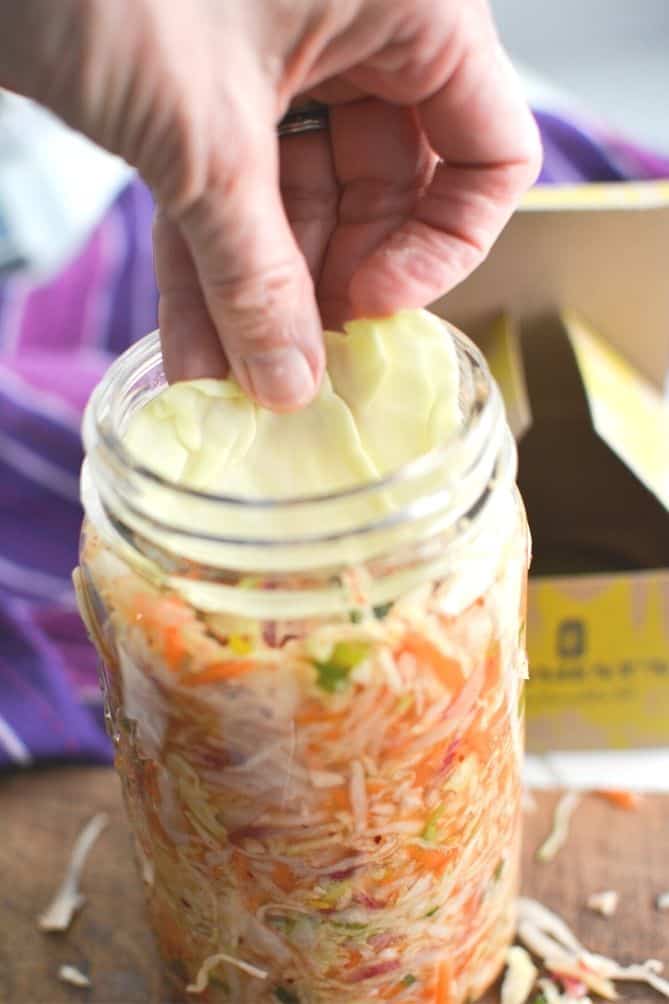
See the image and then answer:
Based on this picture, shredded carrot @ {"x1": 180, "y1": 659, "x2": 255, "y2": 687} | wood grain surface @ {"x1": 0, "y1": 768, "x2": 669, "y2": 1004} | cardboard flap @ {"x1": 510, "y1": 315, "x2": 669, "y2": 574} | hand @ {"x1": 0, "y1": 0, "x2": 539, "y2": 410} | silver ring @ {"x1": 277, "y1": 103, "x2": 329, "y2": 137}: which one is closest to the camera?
hand @ {"x1": 0, "y1": 0, "x2": 539, "y2": 410}

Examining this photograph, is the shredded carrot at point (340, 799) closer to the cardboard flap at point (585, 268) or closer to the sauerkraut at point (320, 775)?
the sauerkraut at point (320, 775)

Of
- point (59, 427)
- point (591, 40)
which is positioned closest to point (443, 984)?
point (59, 427)

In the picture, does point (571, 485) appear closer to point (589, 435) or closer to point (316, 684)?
point (589, 435)

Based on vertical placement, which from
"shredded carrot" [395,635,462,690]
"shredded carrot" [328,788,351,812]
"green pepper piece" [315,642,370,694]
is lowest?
"shredded carrot" [328,788,351,812]

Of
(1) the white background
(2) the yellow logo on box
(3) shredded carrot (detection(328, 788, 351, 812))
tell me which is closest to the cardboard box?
(2) the yellow logo on box

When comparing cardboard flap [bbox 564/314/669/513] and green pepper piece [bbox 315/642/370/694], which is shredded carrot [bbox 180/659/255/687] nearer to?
green pepper piece [bbox 315/642/370/694]
